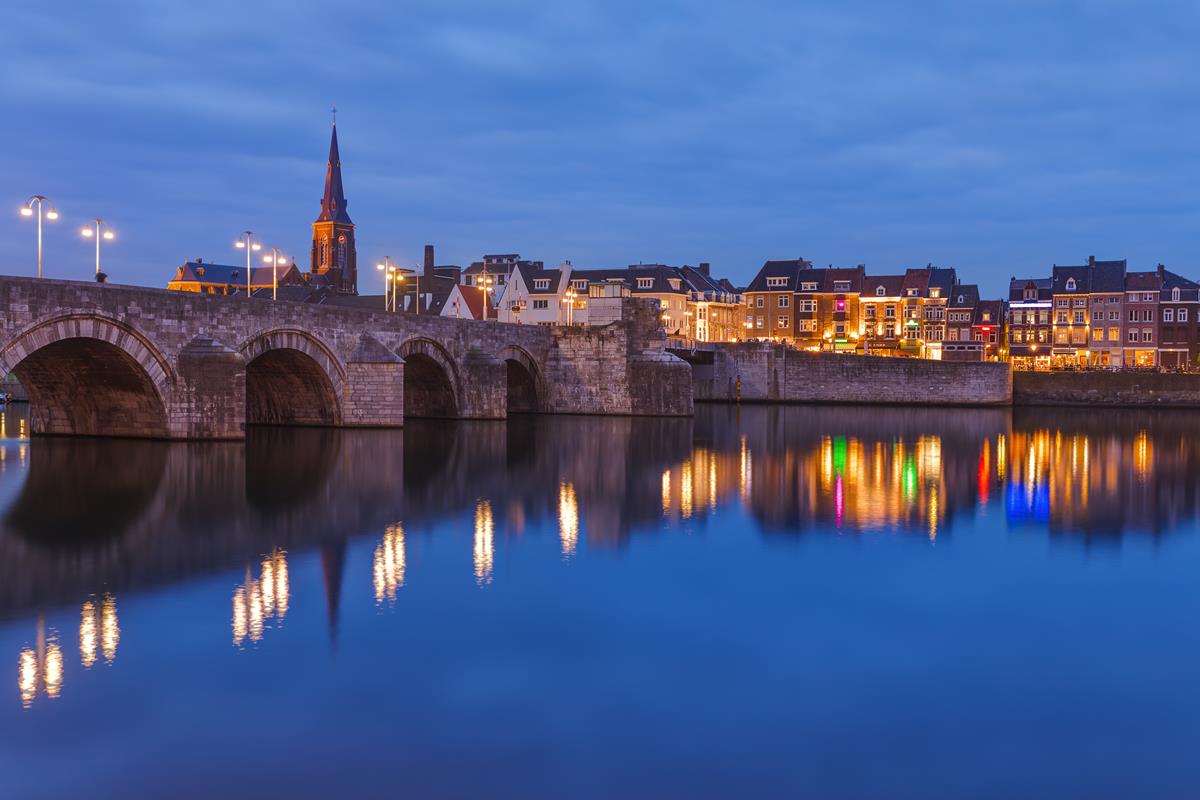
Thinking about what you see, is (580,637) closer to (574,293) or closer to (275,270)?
(275,270)

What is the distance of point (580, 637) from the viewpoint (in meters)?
10.7

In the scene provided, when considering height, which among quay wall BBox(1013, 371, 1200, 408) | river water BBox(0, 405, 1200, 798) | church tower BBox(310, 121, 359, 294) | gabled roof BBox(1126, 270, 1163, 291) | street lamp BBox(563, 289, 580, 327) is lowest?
river water BBox(0, 405, 1200, 798)

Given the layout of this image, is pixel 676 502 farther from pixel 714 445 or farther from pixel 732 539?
pixel 714 445

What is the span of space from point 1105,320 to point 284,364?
69.7 m

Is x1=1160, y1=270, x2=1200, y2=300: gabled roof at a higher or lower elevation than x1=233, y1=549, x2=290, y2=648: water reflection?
higher

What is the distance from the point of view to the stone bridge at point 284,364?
24.1 meters

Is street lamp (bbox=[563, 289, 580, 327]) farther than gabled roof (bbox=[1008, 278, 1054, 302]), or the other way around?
gabled roof (bbox=[1008, 278, 1054, 302])

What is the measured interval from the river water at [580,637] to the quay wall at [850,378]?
40684 millimetres

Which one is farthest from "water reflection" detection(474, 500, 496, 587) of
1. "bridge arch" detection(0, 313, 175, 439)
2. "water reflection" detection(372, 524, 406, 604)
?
"bridge arch" detection(0, 313, 175, 439)

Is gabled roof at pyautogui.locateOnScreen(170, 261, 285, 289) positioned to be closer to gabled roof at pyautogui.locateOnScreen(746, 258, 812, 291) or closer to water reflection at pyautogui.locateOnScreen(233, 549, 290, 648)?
gabled roof at pyautogui.locateOnScreen(746, 258, 812, 291)

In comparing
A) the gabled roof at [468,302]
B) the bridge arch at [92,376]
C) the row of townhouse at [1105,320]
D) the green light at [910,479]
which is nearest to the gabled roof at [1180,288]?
the row of townhouse at [1105,320]

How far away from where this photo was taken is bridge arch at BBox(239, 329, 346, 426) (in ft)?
99.9

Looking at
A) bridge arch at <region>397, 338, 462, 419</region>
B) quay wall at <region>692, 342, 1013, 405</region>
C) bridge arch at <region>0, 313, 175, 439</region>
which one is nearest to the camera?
bridge arch at <region>0, 313, 175, 439</region>

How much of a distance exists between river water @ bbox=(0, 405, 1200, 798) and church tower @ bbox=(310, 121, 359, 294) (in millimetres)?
83049
